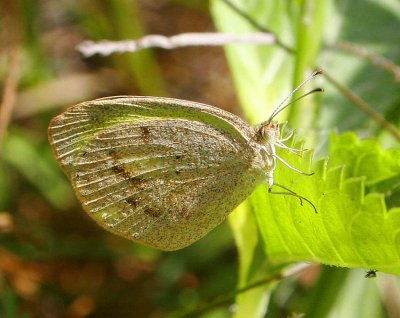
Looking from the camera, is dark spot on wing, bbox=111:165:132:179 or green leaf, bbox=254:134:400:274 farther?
dark spot on wing, bbox=111:165:132:179

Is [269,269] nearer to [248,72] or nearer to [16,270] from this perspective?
[248,72]

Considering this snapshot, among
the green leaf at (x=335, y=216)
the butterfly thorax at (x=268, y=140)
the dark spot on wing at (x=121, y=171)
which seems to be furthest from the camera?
the dark spot on wing at (x=121, y=171)

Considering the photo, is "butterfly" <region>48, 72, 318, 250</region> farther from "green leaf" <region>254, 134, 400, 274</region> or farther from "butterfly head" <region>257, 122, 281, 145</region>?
"green leaf" <region>254, 134, 400, 274</region>

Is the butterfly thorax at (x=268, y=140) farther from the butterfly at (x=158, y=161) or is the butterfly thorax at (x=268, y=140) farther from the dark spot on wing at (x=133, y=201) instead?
the dark spot on wing at (x=133, y=201)

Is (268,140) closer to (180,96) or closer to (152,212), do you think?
(152,212)

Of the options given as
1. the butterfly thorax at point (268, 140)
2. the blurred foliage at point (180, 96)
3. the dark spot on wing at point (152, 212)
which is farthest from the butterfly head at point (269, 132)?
the dark spot on wing at point (152, 212)

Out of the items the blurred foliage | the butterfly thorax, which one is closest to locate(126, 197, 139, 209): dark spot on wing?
the blurred foliage
